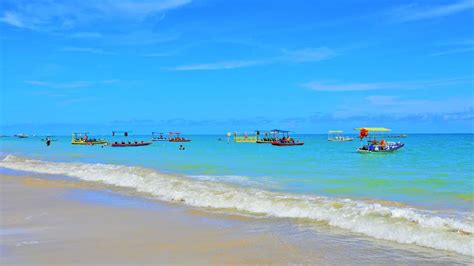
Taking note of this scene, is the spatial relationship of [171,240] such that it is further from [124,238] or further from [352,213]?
[352,213]

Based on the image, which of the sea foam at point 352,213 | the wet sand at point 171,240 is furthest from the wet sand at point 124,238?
the sea foam at point 352,213

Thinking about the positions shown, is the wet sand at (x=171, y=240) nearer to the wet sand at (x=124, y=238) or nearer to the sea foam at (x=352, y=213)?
the wet sand at (x=124, y=238)

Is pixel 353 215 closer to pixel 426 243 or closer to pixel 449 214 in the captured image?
pixel 426 243

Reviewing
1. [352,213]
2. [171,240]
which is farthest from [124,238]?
[352,213]

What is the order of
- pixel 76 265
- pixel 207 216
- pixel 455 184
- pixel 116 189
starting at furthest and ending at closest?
pixel 455 184
pixel 116 189
pixel 207 216
pixel 76 265

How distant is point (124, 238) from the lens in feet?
28.1

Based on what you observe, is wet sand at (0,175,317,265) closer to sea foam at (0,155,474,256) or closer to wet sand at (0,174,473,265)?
wet sand at (0,174,473,265)

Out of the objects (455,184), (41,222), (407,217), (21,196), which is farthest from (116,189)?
(455,184)

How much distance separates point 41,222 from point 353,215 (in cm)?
712

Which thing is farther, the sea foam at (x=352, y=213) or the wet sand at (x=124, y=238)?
the sea foam at (x=352, y=213)

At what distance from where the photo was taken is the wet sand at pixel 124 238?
283 inches

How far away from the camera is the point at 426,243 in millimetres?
8195

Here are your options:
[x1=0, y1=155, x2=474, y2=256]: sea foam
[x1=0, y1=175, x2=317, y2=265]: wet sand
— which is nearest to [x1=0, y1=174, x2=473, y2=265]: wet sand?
[x1=0, y1=175, x2=317, y2=265]: wet sand

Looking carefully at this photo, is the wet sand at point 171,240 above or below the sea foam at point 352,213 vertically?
below
